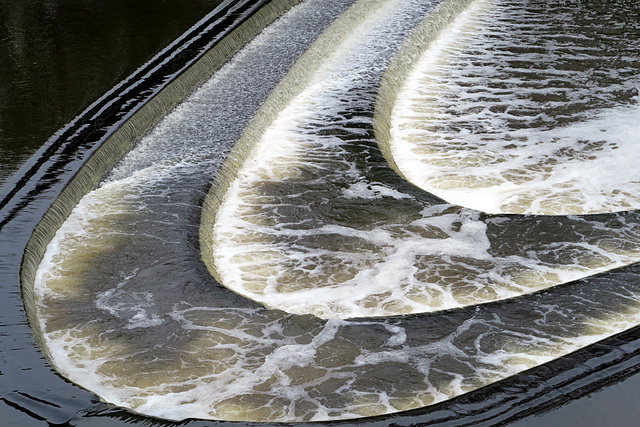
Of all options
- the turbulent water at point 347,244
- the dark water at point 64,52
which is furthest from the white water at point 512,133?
the dark water at point 64,52

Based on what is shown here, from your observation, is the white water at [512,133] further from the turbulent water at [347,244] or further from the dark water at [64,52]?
the dark water at [64,52]

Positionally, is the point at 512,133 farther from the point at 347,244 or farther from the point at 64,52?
the point at 64,52

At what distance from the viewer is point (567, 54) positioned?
686 centimetres

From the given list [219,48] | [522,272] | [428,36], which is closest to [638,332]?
[522,272]

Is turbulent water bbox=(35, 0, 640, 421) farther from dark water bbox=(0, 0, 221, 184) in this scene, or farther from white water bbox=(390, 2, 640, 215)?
dark water bbox=(0, 0, 221, 184)

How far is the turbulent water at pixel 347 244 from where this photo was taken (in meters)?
3.21

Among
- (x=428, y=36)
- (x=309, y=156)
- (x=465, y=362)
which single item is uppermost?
(x=428, y=36)

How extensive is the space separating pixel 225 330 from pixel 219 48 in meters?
3.26

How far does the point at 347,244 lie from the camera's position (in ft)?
13.9

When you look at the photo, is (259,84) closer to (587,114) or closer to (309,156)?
(309,156)

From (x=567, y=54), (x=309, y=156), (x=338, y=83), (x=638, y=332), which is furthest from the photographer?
(x=567, y=54)

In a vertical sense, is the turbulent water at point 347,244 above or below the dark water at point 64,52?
below

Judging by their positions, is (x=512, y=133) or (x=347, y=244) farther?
(x=512, y=133)

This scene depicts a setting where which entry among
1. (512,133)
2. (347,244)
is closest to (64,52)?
(347,244)
